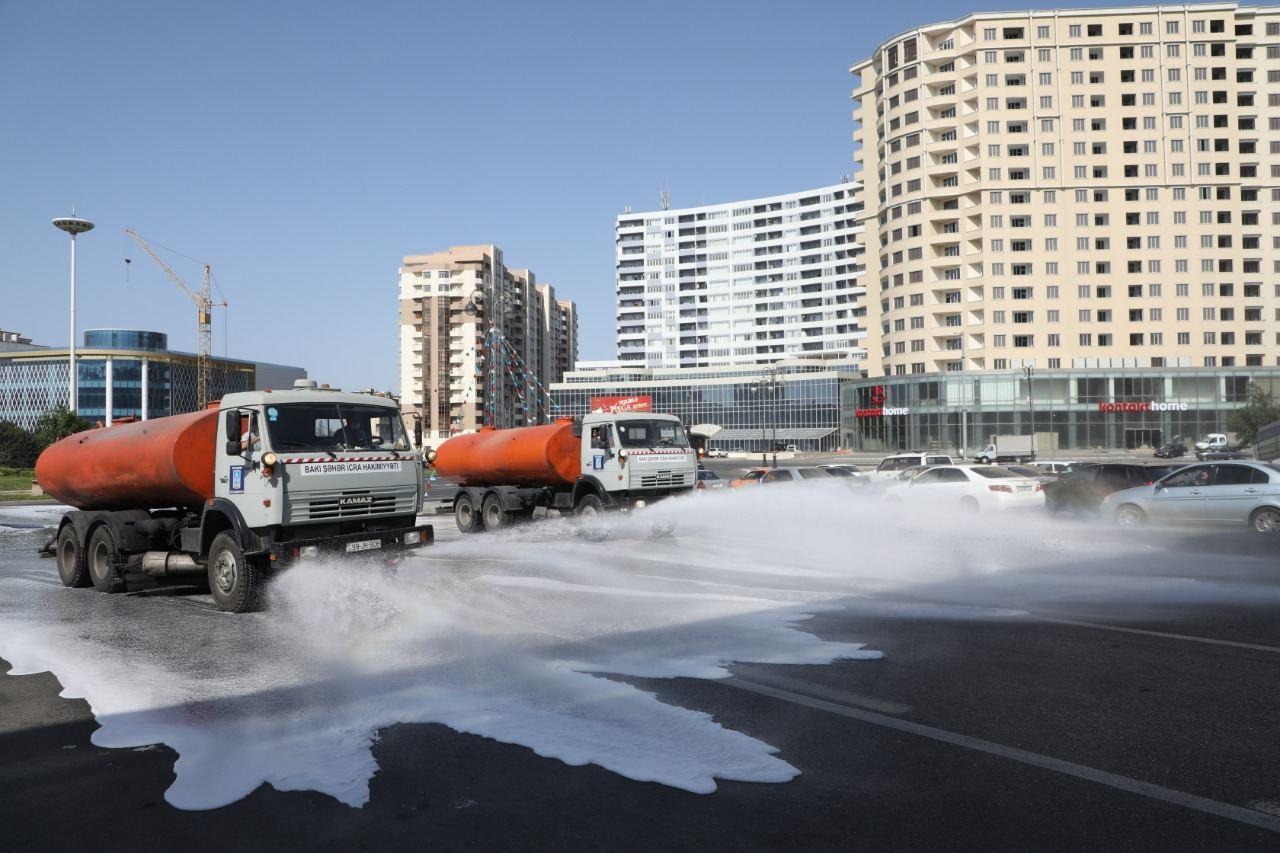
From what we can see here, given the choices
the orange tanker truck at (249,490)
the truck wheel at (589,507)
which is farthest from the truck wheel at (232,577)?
the truck wheel at (589,507)

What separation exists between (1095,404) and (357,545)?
8402 cm

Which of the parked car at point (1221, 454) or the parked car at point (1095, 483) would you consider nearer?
the parked car at point (1095, 483)

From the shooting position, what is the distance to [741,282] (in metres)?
157

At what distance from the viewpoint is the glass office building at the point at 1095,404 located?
264 feet

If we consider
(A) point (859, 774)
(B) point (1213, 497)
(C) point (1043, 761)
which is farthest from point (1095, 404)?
(A) point (859, 774)

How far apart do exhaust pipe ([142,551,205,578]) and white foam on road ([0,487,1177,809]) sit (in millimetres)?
446

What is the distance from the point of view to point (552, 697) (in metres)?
6.83

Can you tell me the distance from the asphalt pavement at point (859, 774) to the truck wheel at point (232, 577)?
2985 millimetres

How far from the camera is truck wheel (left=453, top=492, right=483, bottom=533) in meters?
21.8

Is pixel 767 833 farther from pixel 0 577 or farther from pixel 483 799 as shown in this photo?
pixel 0 577

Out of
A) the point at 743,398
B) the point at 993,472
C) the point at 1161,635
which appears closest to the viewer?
the point at 1161,635

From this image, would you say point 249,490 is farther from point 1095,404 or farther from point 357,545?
point 1095,404

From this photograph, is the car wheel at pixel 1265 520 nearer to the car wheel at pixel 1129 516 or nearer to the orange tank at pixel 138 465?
the car wheel at pixel 1129 516

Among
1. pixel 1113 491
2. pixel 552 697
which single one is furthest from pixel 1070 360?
pixel 552 697
